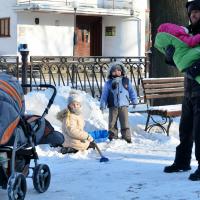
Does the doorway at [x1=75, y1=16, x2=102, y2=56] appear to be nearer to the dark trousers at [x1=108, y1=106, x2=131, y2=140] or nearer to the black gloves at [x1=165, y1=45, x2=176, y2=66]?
the dark trousers at [x1=108, y1=106, x2=131, y2=140]

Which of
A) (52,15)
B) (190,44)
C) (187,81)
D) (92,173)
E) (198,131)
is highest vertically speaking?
(52,15)

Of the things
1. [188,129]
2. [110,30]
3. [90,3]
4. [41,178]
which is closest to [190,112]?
[188,129]

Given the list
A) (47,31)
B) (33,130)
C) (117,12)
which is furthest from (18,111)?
(117,12)

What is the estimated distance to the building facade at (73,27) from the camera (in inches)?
1221

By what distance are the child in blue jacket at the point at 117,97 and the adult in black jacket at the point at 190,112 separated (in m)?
2.56

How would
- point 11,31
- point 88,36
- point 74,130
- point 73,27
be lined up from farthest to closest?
1. point 88,36
2. point 73,27
3. point 11,31
4. point 74,130

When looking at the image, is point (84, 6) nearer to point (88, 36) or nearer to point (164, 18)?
point (88, 36)

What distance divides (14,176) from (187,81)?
2271 millimetres

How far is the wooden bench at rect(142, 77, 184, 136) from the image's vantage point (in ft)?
32.0

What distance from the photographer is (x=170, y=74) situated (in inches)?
472

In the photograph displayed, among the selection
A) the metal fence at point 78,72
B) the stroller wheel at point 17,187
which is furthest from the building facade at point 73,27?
the stroller wheel at point 17,187

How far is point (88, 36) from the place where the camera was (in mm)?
35562

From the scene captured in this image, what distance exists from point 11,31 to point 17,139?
26.6 m

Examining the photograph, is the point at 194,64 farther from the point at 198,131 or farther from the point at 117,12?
the point at 117,12
